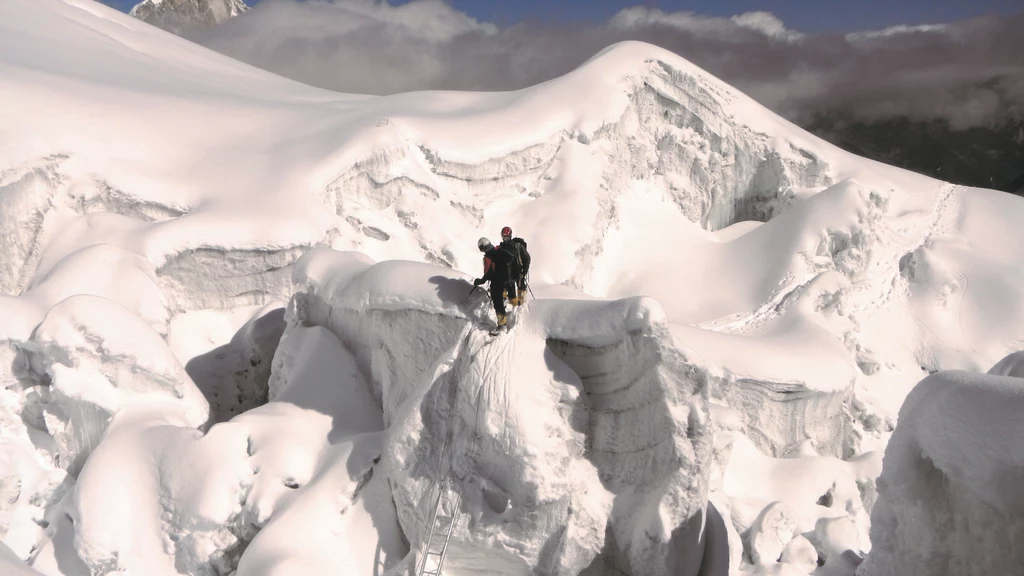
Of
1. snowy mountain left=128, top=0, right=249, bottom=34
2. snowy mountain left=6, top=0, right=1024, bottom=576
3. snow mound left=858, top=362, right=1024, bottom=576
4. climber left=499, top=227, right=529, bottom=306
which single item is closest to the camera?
snow mound left=858, top=362, right=1024, bottom=576

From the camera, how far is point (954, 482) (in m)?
4.79

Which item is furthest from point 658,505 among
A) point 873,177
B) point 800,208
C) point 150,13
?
point 150,13

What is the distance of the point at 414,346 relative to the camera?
23.8ft

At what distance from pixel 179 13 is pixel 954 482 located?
135310mm

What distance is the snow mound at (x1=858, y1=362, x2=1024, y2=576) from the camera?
439 centimetres

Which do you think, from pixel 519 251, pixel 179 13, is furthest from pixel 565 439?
pixel 179 13

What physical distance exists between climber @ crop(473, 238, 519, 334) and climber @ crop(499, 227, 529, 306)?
0.04 metres

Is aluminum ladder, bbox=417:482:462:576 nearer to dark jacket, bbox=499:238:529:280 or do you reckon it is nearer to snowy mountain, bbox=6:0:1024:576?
snowy mountain, bbox=6:0:1024:576

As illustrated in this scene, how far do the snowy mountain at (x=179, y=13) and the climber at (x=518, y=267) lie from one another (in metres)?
123

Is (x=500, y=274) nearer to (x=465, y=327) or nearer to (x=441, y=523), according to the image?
(x=465, y=327)

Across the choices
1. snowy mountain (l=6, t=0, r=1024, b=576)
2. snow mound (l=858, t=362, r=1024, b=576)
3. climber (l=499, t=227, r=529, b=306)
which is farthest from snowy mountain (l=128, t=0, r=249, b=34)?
snow mound (l=858, t=362, r=1024, b=576)

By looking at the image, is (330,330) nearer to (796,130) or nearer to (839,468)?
(839,468)

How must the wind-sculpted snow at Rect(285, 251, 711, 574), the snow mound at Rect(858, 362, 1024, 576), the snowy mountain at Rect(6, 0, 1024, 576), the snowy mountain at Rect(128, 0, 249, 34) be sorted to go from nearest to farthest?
the snow mound at Rect(858, 362, 1024, 576) < the wind-sculpted snow at Rect(285, 251, 711, 574) < the snowy mountain at Rect(6, 0, 1024, 576) < the snowy mountain at Rect(128, 0, 249, 34)

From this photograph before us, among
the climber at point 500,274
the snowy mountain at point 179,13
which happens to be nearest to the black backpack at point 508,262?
the climber at point 500,274
